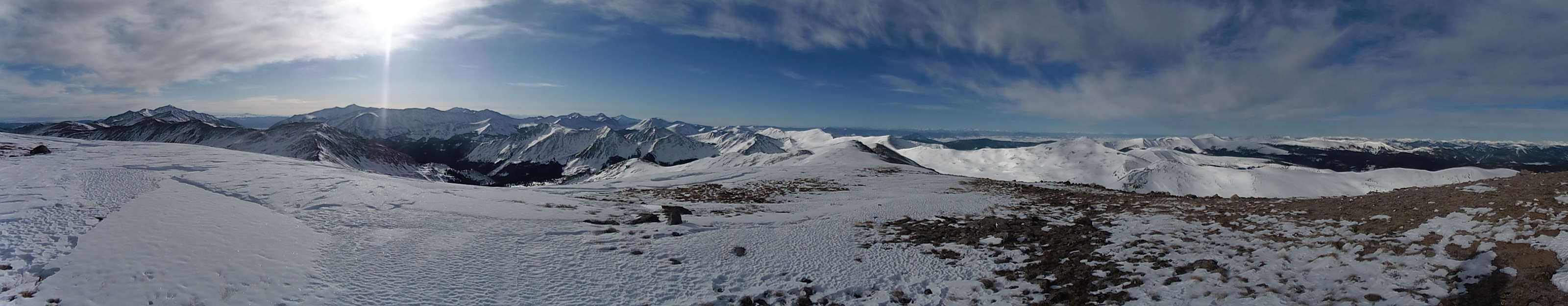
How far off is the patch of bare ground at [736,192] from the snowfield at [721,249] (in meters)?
4.09

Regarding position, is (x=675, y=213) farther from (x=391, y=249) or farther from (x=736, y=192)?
(x=736, y=192)

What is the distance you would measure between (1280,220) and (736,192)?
21.4 metres

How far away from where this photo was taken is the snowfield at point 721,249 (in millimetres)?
8664

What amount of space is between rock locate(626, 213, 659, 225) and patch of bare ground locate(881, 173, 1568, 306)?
288 inches

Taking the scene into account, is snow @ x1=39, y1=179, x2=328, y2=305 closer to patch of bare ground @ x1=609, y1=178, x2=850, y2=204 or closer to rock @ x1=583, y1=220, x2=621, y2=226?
A: rock @ x1=583, y1=220, x2=621, y2=226

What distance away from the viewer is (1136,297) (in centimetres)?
927

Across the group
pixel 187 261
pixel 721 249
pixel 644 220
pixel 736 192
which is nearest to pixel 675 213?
pixel 644 220

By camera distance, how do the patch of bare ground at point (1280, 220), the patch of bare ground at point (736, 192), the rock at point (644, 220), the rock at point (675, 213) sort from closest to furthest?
the patch of bare ground at point (1280, 220), the rock at point (675, 213), the rock at point (644, 220), the patch of bare ground at point (736, 192)

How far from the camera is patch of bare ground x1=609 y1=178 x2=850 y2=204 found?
79.3 ft

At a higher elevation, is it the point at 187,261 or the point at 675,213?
the point at 675,213

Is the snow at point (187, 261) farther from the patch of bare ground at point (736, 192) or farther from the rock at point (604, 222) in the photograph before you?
the patch of bare ground at point (736, 192)

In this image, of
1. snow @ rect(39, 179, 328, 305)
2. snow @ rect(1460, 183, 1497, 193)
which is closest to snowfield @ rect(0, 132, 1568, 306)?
snow @ rect(39, 179, 328, 305)

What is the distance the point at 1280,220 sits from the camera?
1441 centimetres

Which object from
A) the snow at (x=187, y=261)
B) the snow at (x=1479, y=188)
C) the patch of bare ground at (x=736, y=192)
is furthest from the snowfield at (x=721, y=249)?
the patch of bare ground at (x=736, y=192)
